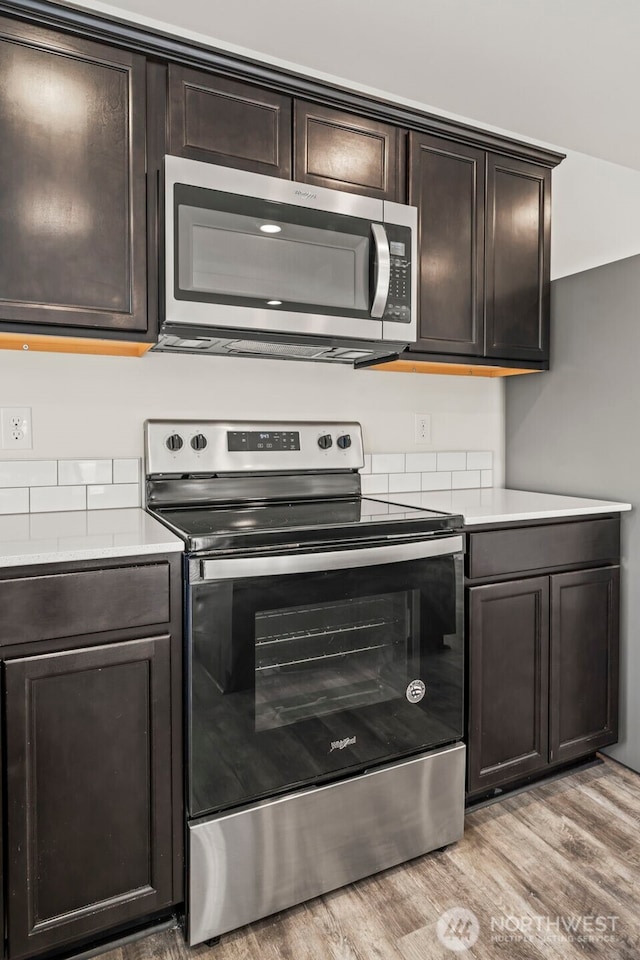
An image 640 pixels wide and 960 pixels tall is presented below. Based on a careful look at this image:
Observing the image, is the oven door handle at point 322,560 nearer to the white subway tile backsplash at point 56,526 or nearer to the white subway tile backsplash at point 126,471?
the white subway tile backsplash at point 56,526

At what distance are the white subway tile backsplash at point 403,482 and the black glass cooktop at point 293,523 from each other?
0.37 meters

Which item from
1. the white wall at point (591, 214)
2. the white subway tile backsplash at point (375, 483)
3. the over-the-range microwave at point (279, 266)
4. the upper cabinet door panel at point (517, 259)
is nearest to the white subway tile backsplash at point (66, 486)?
the over-the-range microwave at point (279, 266)

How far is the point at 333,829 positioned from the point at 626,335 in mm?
1791

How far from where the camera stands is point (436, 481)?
244 centimetres

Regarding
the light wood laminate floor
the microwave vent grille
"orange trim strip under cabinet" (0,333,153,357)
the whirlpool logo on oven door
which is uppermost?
the microwave vent grille

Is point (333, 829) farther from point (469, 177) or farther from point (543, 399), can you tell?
point (469, 177)

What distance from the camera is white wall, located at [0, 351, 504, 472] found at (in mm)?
1782

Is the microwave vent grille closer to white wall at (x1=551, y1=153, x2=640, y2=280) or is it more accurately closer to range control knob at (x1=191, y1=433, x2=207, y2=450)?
range control knob at (x1=191, y1=433, x2=207, y2=450)

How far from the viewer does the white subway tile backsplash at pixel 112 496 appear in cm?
182

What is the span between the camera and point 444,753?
1685 millimetres

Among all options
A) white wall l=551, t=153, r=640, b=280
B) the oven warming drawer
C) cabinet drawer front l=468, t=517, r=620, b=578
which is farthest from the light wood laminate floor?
white wall l=551, t=153, r=640, b=280

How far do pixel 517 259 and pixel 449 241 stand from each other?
12.7 inches

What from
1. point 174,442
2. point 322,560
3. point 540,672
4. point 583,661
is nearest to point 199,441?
point 174,442

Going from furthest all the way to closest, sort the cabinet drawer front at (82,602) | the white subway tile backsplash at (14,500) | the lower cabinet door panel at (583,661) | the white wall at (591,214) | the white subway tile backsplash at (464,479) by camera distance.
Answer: the white wall at (591,214), the white subway tile backsplash at (464,479), the lower cabinet door panel at (583,661), the white subway tile backsplash at (14,500), the cabinet drawer front at (82,602)
